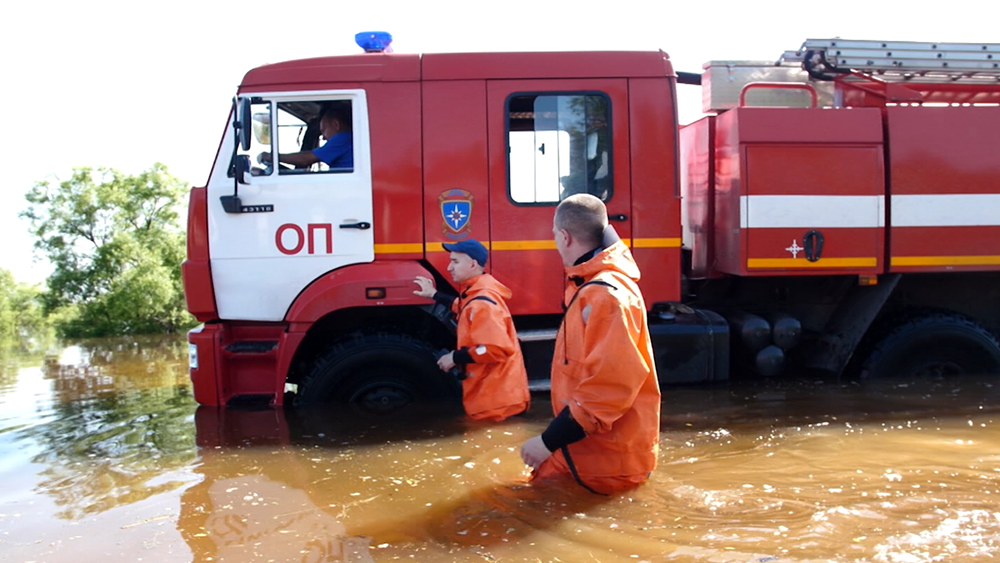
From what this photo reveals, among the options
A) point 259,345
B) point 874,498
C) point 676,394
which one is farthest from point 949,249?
point 259,345

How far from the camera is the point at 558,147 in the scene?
580cm

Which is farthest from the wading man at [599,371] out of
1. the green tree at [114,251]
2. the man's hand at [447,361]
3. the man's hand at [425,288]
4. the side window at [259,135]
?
the green tree at [114,251]

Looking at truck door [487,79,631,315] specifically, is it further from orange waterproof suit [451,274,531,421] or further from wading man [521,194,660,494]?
wading man [521,194,660,494]

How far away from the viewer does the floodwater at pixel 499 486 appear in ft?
10.7

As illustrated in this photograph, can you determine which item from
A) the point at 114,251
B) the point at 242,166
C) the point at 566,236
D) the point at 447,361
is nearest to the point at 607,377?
the point at 566,236

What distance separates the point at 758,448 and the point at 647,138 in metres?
2.32

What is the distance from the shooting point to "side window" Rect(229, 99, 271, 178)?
5566 millimetres

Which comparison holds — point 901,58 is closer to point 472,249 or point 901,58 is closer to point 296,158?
point 472,249

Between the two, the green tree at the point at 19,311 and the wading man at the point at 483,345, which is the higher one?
the wading man at the point at 483,345

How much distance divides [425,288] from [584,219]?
2.31 m

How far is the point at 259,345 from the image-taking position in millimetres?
5703

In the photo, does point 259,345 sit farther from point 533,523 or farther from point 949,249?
point 949,249

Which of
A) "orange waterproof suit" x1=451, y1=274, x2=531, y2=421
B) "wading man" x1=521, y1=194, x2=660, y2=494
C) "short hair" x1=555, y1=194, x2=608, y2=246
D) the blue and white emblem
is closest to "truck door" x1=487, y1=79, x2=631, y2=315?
the blue and white emblem

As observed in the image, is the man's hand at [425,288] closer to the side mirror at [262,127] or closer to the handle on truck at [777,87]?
the side mirror at [262,127]
